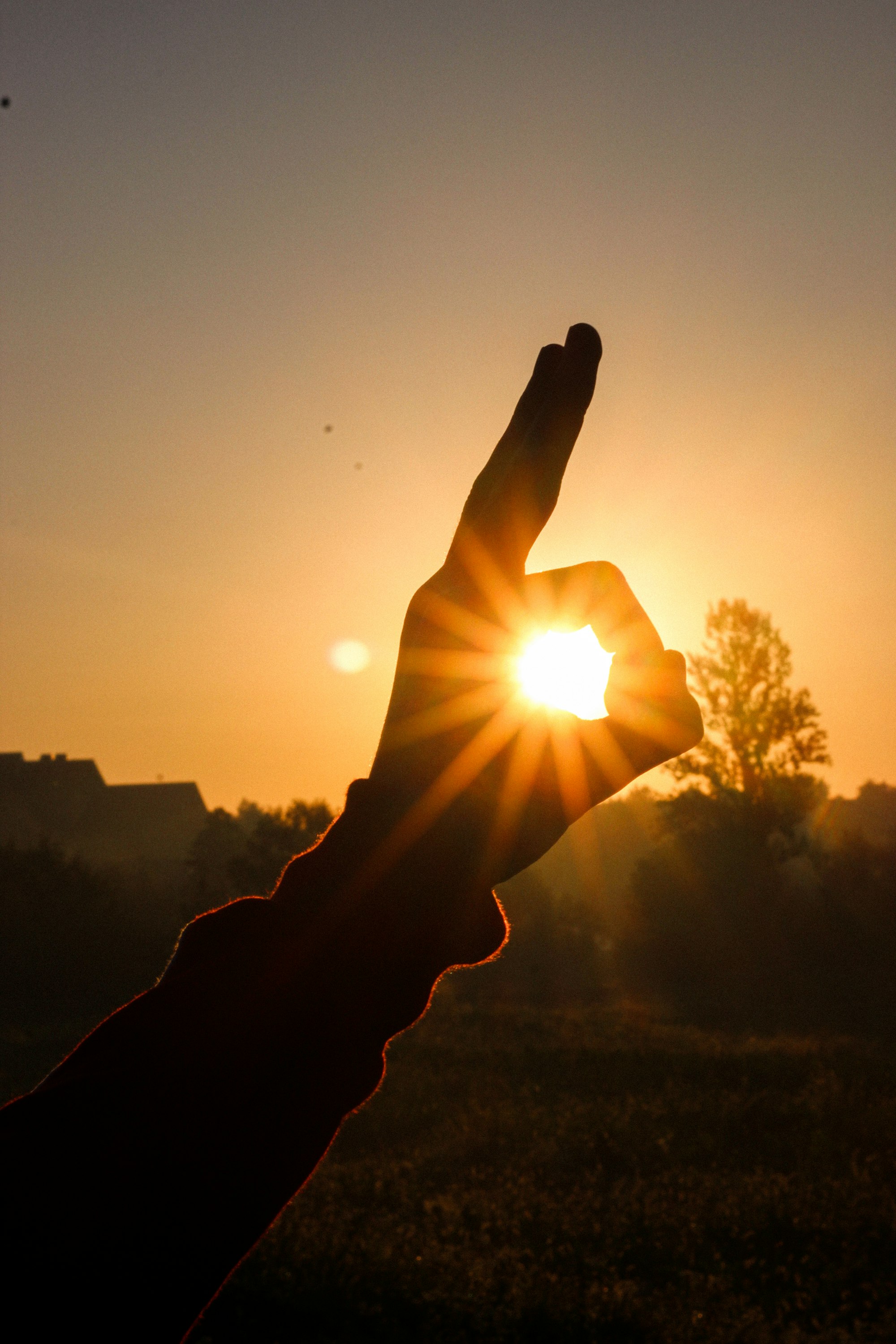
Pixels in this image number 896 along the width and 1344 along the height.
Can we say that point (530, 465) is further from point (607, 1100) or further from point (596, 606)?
point (607, 1100)

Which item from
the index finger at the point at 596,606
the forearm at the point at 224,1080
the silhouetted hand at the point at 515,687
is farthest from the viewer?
the index finger at the point at 596,606

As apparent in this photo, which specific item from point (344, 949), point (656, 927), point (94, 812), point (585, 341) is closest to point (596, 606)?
point (585, 341)

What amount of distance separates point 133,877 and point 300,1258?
33.0 meters

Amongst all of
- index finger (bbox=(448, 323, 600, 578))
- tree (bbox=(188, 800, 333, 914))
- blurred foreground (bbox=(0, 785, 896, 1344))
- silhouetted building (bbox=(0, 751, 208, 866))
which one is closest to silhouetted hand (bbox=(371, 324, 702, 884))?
index finger (bbox=(448, 323, 600, 578))

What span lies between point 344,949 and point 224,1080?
19 cm

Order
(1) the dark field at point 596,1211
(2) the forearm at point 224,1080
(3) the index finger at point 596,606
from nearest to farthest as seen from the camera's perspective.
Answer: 1. (2) the forearm at point 224,1080
2. (3) the index finger at point 596,606
3. (1) the dark field at point 596,1211

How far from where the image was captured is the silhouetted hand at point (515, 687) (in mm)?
1066

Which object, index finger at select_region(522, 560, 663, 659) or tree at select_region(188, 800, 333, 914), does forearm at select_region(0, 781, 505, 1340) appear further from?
tree at select_region(188, 800, 333, 914)

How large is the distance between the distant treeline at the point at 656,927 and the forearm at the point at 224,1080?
88.2 feet

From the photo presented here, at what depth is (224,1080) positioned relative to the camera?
2.62 feet

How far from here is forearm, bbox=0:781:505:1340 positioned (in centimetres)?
68

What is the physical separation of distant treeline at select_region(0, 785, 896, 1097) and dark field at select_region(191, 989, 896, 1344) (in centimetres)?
1088

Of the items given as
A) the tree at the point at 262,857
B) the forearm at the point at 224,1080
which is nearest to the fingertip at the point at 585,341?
the forearm at the point at 224,1080

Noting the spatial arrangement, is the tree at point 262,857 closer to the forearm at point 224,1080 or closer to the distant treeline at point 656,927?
the distant treeline at point 656,927
